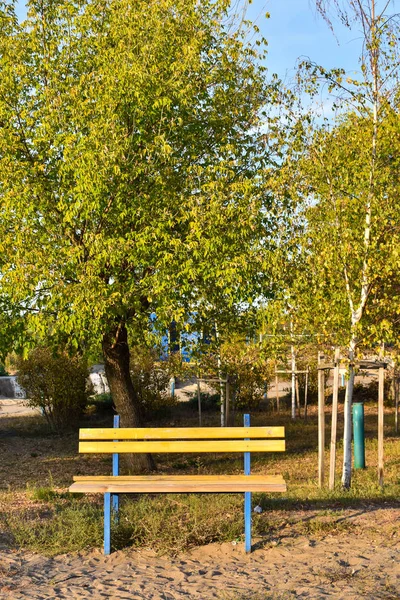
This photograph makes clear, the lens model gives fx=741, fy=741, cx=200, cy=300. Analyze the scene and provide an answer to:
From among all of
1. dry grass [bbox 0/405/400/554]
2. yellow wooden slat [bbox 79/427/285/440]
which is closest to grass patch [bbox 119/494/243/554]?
dry grass [bbox 0/405/400/554]

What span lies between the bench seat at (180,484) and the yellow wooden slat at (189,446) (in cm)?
23

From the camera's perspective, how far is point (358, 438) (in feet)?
39.1

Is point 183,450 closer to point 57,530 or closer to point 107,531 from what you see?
point 107,531

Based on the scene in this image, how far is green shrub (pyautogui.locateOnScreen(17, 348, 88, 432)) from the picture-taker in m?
16.2

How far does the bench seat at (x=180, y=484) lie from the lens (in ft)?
18.7

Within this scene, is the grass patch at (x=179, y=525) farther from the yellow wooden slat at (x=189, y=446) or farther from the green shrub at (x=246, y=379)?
the green shrub at (x=246, y=379)

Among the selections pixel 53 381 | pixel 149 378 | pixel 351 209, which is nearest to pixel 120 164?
pixel 351 209

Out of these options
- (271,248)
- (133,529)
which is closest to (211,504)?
(133,529)

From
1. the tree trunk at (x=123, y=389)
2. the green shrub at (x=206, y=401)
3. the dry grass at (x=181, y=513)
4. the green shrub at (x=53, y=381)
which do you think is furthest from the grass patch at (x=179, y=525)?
the green shrub at (x=206, y=401)

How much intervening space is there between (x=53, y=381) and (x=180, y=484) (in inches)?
425

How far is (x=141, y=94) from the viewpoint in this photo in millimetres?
9680

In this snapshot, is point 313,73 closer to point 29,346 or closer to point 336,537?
point 29,346

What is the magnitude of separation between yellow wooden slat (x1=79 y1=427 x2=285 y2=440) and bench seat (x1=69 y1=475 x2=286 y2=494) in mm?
342

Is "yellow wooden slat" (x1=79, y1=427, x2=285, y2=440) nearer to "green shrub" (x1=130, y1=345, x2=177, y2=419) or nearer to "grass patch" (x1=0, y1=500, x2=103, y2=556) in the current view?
"grass patch" (x1=0, y1=500, x2=103, y2=556)
